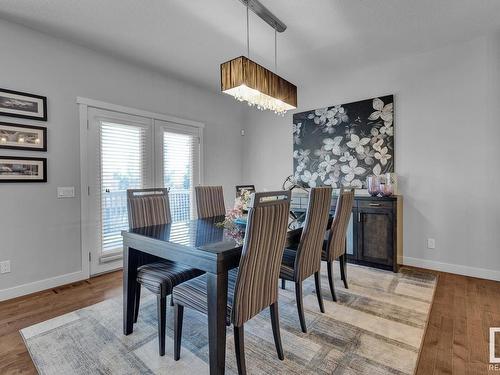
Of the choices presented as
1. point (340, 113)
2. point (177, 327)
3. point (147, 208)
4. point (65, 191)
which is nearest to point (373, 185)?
point (340, 113)

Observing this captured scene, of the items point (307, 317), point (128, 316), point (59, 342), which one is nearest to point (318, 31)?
point (307, 317)

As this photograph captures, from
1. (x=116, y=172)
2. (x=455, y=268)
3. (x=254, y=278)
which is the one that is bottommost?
(x=455, y=268)

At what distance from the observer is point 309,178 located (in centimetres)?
443

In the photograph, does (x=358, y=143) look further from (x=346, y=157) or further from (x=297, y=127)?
(x=297, y=127)

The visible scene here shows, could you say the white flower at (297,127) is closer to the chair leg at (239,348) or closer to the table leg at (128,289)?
the table leg at (128,289)

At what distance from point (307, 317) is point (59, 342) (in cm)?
188

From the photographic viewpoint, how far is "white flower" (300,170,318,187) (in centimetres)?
436

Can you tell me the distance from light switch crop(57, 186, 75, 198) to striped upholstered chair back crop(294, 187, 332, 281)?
2.64 m

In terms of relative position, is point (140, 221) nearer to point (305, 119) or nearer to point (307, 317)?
point (307, 317)

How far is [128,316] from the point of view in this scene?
6.64 feet

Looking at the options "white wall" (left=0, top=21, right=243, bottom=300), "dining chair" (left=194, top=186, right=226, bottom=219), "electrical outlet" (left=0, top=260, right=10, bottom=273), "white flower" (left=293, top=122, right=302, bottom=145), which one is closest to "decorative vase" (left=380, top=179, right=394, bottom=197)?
"white flower" (left=293, top=122, right=302, bottom=145)

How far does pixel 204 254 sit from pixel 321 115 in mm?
3445

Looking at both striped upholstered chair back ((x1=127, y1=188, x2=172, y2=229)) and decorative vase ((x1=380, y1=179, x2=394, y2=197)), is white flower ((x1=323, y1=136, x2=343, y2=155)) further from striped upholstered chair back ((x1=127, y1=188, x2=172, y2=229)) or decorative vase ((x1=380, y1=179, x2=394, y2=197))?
striped upholstered chair back ((x1=127, y1=188, x2=172, y2=229))

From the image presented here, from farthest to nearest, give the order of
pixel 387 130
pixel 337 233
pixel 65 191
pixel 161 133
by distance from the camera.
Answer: pixel 161 133 < pixel 387 130 < pixel 65 191 < pixel 337 233
